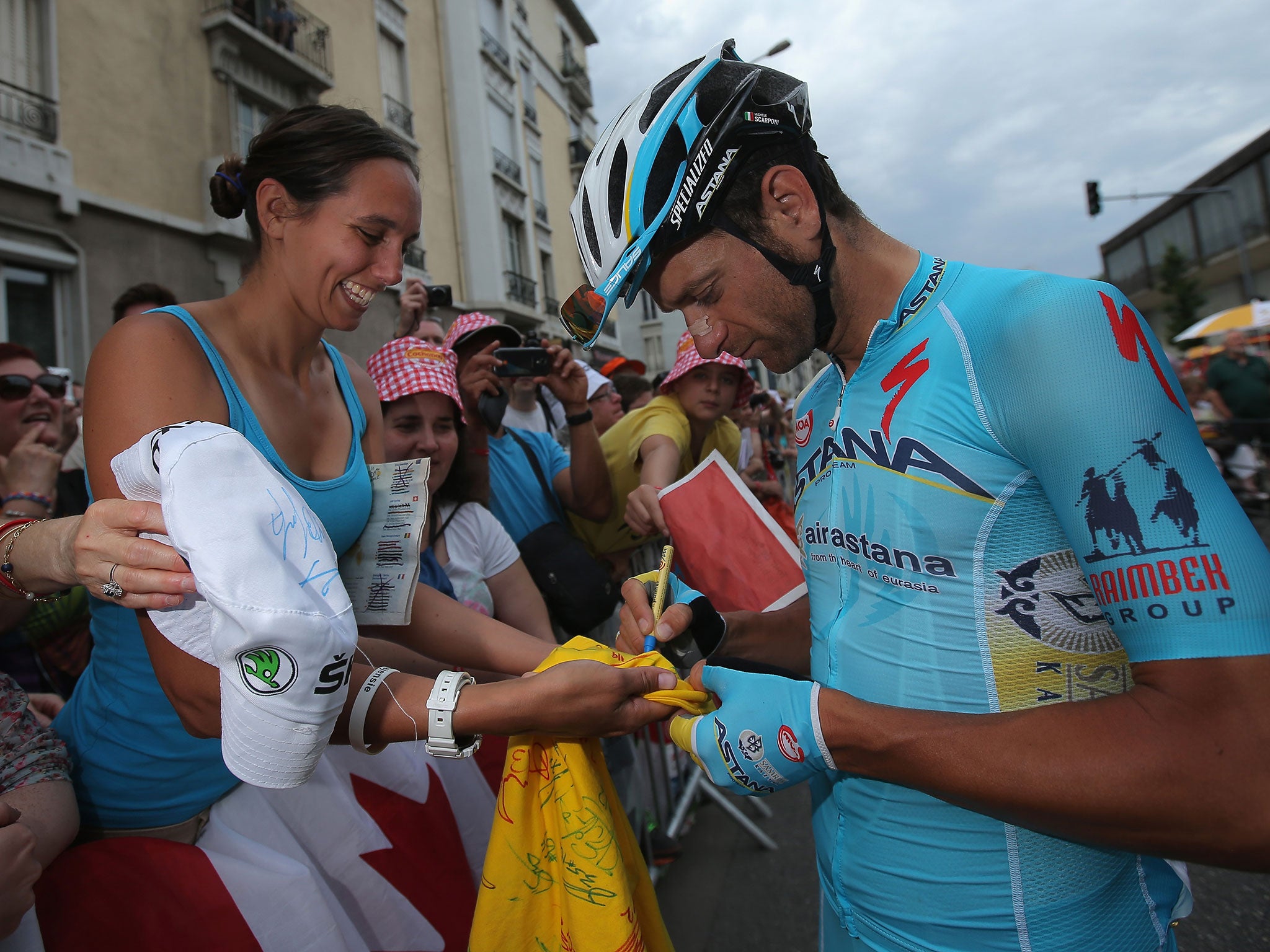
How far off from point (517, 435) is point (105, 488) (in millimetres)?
2525

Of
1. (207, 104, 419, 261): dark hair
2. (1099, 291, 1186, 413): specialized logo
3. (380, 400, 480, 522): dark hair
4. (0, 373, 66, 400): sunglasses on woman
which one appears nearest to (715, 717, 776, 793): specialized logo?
(1099, 291, 1186, 413): specialized logo

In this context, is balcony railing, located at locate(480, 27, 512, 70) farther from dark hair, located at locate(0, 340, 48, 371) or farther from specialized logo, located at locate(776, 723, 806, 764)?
specialized logo, located at locate(776, 723, 806, 764)

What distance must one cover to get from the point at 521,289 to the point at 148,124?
12221mm

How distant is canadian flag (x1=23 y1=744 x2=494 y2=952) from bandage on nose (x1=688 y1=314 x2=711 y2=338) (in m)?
1.62

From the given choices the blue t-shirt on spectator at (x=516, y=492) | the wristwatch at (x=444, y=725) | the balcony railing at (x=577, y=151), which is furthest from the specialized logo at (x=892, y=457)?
the balcony railing at (x=577, y=151)

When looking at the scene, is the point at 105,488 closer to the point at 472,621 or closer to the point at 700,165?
the point at 472,621

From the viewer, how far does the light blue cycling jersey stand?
3.08ft

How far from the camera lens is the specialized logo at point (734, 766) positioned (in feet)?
4.31

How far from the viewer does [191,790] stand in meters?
1.75

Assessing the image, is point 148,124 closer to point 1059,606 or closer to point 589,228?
point 589,228

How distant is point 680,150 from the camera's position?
140 cm

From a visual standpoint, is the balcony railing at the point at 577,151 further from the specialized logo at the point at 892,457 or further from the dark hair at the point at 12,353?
the specialized logo at the point at 892,457

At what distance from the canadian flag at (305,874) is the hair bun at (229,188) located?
161cm

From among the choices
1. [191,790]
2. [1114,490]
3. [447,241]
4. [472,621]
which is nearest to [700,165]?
[1114,490]
